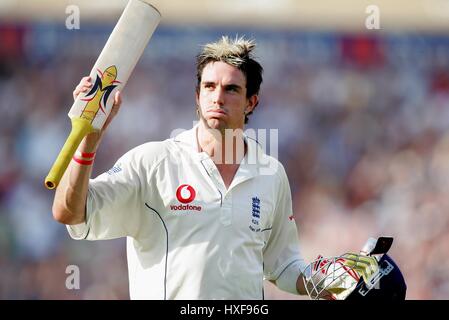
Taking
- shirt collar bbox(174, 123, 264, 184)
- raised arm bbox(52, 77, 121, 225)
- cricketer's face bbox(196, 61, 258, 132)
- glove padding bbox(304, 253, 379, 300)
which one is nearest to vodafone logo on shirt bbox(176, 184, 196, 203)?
shirt collar bbox(174, 123, 264, 184)

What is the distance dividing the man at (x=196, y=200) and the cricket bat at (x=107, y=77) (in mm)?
44

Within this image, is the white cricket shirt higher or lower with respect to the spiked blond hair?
lower

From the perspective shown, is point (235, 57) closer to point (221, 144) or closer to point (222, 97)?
point (222, 97)

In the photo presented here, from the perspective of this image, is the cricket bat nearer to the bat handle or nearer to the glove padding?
the bat handle

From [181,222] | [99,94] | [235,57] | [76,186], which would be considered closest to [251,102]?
[235,57]

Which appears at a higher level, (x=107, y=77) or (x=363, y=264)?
(x=107, y=77)

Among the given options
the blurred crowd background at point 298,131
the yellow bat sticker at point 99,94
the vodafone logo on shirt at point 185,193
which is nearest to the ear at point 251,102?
the vodafone logo on shirt at point 185,193

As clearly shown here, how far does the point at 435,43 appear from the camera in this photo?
28.9 ft

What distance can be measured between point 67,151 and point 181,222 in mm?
616

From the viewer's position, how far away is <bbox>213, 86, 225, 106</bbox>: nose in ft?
13.1

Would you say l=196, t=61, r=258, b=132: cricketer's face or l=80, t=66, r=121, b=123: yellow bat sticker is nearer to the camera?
l=80, t=66, r=121, b=123: yellow bat sticker

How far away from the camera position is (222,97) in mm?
4027

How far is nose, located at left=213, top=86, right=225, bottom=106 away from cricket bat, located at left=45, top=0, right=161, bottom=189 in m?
0.39
